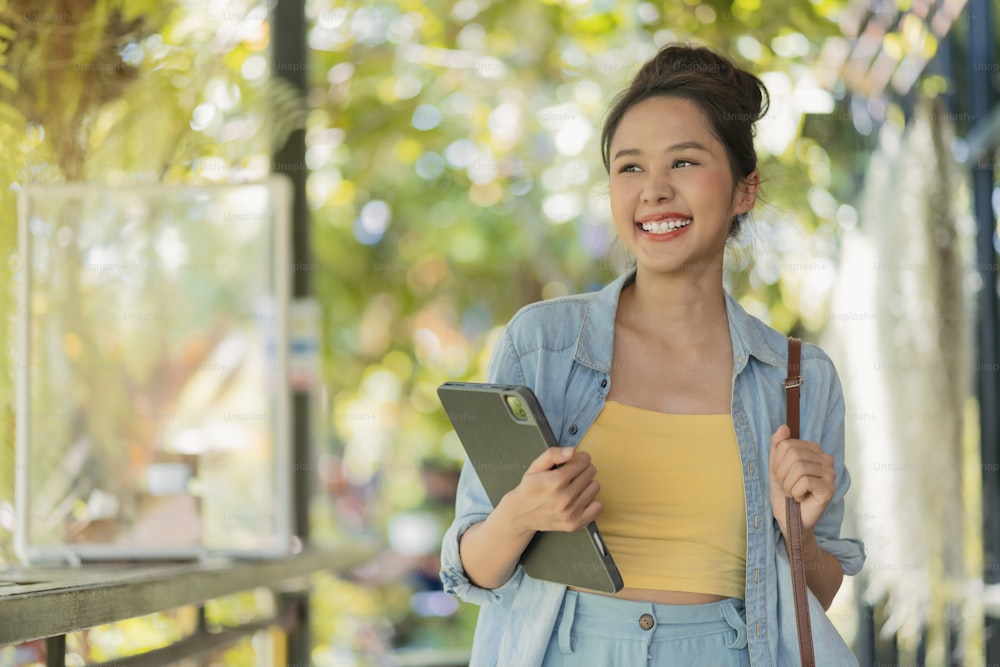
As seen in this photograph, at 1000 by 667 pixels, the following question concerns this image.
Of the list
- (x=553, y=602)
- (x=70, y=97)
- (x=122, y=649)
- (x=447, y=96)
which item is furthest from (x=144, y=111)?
(x=447, y=96)

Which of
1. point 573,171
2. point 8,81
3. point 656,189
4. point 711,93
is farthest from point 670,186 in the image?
point 573,171

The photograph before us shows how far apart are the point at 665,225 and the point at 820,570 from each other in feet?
1.66

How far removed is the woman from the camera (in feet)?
4.55

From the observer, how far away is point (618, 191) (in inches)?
59.4

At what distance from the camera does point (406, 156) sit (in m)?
5.67

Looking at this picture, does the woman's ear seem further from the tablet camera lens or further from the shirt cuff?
the shirt cuff

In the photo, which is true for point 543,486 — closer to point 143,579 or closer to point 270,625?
point 143,579

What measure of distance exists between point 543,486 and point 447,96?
447 cm

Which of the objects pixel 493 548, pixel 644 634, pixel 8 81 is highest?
pixel 8 81

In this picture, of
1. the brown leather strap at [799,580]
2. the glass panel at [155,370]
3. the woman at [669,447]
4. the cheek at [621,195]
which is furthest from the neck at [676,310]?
the glass panel at [155,370]

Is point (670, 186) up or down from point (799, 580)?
up

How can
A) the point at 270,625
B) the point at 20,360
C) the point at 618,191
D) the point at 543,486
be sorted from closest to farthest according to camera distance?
the point at 543,486 → the point at 618,191 → the point at 20,360 → the point at 270,625

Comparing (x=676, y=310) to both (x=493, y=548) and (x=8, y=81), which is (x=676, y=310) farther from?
(x=8, y=81)

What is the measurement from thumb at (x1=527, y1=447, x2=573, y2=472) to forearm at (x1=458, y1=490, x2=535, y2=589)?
8 cm
